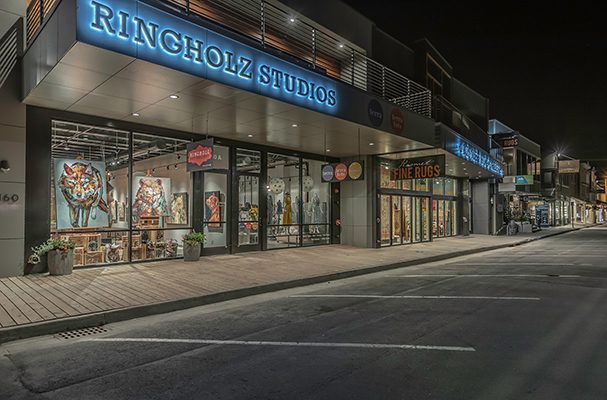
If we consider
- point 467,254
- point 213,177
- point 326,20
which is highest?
point 326,20

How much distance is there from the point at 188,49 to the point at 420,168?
11213 mm

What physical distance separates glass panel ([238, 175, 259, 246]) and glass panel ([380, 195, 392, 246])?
6.14 metres

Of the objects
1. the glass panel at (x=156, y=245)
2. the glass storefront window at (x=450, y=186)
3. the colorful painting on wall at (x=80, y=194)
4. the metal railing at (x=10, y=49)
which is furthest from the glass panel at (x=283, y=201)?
the glass storefront window at (x=450, y=186)

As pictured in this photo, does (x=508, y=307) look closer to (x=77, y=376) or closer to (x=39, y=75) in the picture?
(x=77, y=376)

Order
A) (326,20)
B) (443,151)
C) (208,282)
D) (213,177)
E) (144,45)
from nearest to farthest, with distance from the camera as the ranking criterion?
1. (144,45)
2. (208,282)
3. (213,177)
4. (326,20)
5. (443,151)

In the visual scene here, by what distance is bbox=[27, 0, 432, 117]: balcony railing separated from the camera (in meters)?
12.1

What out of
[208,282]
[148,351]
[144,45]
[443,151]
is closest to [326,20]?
[443,151]

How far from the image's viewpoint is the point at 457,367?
4.55 meters

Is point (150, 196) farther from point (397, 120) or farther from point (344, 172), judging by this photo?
point (397, 120)

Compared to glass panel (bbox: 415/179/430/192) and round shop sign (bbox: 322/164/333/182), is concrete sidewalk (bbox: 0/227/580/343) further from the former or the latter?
glass panel (bbox: 415/179/430/192)

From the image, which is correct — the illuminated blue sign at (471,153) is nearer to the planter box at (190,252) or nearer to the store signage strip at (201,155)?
the store signage strip at (201,155)

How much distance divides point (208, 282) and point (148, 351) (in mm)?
4095

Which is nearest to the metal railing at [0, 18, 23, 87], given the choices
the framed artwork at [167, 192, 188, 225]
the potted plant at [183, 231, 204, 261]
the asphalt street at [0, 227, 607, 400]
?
the framed artwork at [167, 192, 188, 225]

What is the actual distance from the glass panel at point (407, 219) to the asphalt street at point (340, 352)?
11.8m
